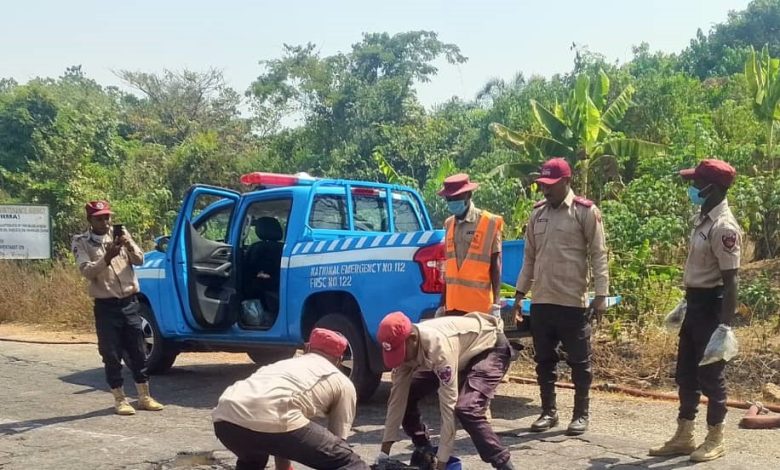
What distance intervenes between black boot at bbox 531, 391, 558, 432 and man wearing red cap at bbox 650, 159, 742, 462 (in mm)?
885

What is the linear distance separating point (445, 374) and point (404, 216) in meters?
3.93

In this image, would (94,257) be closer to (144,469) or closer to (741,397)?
(144,469)

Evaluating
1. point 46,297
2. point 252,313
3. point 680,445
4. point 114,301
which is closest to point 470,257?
point 680,445

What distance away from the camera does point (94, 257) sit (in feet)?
22.7

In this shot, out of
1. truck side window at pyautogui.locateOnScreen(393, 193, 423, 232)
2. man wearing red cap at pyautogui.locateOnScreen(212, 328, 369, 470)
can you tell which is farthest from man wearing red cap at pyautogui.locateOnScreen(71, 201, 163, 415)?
man wearing red cap at pyautogui.locateOnScreen(212, 328, 369, 470)

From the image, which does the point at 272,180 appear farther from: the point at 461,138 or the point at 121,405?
the point at 461,138

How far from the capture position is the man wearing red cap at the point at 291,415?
12.7 ft

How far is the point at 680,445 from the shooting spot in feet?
17.5

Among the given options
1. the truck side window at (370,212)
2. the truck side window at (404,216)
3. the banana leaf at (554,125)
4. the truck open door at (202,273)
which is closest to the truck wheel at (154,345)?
the truck open door at (202,273)

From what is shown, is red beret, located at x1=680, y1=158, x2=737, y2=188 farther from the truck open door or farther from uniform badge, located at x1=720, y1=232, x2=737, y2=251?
the truck open door

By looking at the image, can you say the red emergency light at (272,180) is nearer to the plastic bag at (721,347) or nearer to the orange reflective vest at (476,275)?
the orange reflective vest at (476,275)

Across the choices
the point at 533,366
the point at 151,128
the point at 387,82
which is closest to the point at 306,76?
the point at 387,82

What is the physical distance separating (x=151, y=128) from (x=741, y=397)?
96.3ft

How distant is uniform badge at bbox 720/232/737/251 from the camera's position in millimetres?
5043
